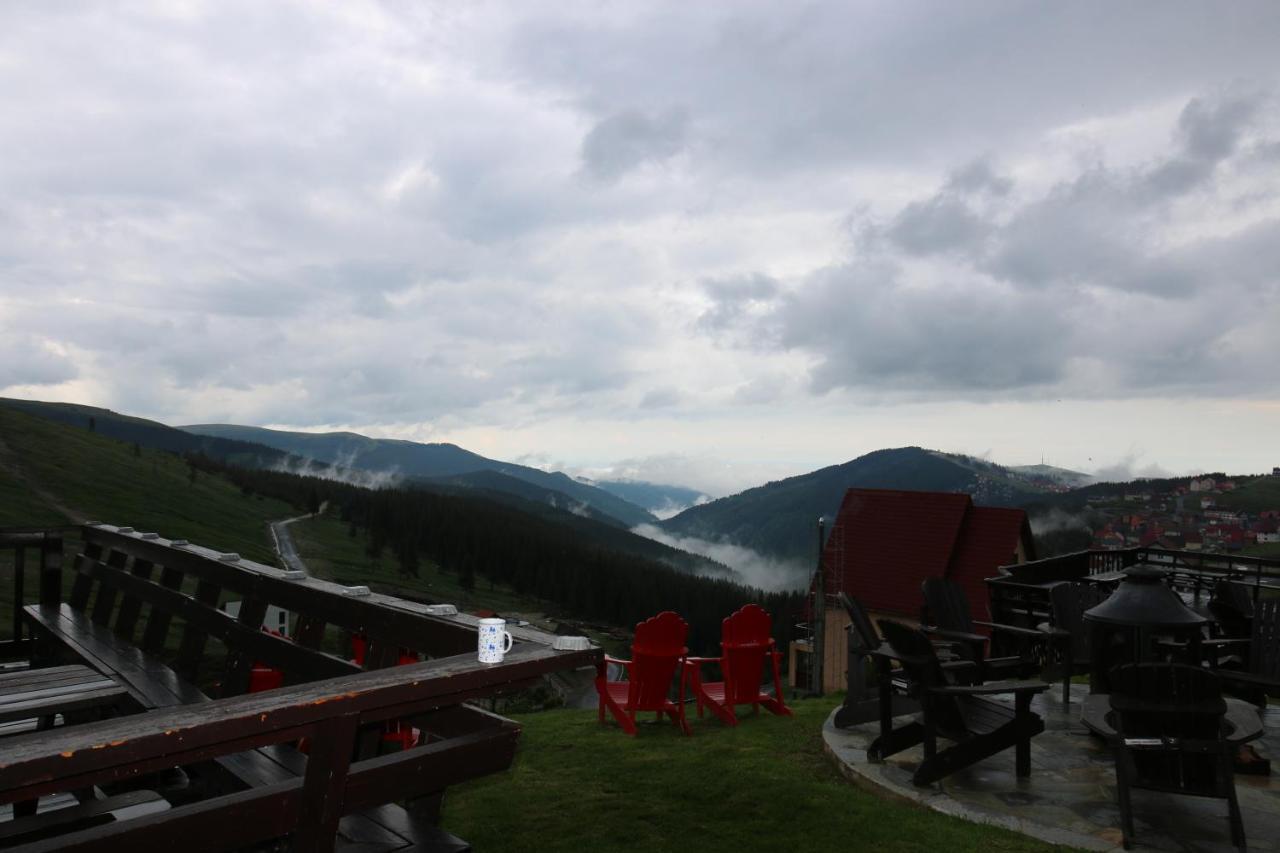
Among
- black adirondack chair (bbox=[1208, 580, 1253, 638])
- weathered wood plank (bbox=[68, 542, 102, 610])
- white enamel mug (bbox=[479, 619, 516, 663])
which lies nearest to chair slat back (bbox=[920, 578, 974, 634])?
black adirondack chair (bbox=[1208, 580, 1253, 638])

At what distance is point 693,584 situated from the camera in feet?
393

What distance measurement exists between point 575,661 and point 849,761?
13.9 feet

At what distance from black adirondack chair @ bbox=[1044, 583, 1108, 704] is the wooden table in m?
7.91

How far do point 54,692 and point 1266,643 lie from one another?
891 centimetres

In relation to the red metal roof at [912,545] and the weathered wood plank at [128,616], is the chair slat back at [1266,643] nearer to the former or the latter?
the weathered wood plank at [128,616]

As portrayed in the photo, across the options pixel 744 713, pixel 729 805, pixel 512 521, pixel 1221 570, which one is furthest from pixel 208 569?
pixel 512 521

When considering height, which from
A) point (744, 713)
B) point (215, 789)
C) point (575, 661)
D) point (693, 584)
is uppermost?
point (575, 661)

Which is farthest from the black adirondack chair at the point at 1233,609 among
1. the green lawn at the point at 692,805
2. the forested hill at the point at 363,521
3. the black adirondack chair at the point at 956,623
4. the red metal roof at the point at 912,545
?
the forested hill at the point at 363,521

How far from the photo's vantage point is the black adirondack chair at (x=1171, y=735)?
481 centimetres

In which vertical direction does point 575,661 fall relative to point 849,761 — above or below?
above

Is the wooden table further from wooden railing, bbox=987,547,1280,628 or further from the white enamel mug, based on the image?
wooden railing, bbox=987,547,1280,628

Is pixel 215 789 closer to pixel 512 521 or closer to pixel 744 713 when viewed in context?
pixel 744 713

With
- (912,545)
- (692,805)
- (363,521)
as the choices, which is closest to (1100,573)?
(692,805)

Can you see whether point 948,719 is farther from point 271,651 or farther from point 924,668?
point 271,651
